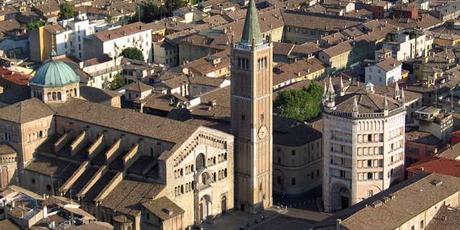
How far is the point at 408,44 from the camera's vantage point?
529 feet

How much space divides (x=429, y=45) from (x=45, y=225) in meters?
90.2

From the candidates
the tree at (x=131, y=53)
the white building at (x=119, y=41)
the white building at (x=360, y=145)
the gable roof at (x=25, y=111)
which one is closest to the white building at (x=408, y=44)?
the tree at (x=131, y=53)

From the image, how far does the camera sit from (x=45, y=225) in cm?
9231

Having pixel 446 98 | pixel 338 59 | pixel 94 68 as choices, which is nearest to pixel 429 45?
pixel 338 59

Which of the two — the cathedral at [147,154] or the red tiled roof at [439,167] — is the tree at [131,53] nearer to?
the cathedral at [147,154]

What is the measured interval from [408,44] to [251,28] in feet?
190

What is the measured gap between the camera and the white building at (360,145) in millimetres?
107438

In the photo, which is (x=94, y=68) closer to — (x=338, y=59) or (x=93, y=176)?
(x=338, y=59)

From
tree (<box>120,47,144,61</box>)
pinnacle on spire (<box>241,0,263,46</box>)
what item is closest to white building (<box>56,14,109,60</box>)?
tree (<box>120,47,144,61</box>)

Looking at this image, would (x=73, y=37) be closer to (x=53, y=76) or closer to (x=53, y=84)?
(x=53, y=76)

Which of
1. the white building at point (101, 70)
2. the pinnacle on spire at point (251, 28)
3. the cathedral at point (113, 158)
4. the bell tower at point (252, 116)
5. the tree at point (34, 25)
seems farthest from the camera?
the tree at point (34, 25)

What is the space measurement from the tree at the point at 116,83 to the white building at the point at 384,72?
111 ft

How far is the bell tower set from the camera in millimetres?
108375

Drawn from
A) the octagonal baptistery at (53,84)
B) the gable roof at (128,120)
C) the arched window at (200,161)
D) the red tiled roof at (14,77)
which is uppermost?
the octagonal baptistery at (53,84)
